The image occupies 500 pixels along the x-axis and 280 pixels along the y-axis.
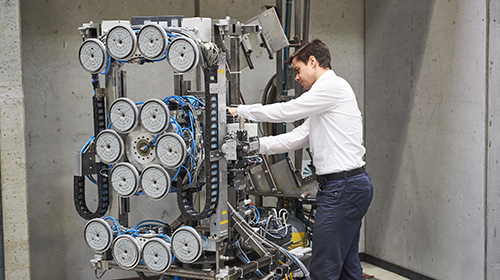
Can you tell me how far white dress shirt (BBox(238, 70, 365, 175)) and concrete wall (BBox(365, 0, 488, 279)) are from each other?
149cm

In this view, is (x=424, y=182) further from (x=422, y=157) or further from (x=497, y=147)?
(x=497, y=147)

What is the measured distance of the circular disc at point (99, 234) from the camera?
3.82 metres

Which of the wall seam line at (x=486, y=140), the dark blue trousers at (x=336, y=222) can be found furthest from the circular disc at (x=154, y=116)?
the wall seam line at (x=486, y=140)

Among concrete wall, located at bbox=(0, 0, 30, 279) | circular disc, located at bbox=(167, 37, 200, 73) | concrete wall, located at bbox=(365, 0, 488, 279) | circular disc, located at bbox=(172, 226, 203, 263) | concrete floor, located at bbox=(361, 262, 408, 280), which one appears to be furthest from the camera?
concrete floor, located at bbox=(361, 262, 408, 280)

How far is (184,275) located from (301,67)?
143cm

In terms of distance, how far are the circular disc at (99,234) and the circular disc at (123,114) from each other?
602 mm

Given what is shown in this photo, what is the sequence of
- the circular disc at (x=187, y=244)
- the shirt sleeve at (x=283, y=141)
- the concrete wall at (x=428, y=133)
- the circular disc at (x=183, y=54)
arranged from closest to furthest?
1. the circular disc at (x=183, y=54)
2. the circular disc at (x=187, y=244)
3. the shirt sleeve at (x=283, y=141)
4. the concrete wall at (x=428, y=133)

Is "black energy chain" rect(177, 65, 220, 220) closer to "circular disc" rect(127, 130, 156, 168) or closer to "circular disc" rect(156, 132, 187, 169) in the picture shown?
"circular disc" rect(156, 132, 187, 169)

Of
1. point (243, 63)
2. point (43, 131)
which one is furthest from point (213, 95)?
point (43, 131)

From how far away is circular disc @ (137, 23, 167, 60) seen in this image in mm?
3506

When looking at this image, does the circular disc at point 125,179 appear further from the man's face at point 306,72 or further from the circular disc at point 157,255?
the man's face at point 306,72

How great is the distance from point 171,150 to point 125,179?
0.36 meters

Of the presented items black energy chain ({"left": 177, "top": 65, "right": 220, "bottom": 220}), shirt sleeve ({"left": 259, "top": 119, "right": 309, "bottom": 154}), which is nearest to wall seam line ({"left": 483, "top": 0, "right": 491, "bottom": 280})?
shirt sleeve ({"left": 259, "top": 119, "right": 309, "bottom": 154})

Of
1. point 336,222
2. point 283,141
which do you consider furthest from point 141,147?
point 336,222
